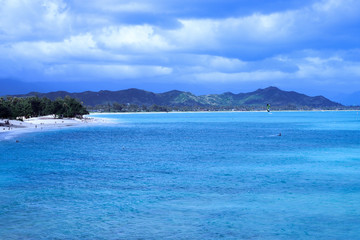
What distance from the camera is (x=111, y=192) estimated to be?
32469 mm

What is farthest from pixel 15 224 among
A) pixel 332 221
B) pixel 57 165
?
pixel 57 165

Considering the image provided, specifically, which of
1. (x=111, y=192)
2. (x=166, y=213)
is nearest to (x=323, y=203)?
(x=166, y=213)

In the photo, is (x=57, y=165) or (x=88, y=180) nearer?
(x=88, y=180)

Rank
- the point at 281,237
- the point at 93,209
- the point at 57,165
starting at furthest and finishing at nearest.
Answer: the point at 57,165 < the point at 93,209 < the point at 281,237

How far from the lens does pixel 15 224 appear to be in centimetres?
2292

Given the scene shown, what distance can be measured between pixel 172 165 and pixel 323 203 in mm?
23955

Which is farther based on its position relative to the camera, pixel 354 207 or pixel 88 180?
pixel 88 180

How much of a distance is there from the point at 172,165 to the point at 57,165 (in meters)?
14.8

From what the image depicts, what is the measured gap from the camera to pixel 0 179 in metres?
38.2

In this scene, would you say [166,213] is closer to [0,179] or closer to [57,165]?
[0,179]

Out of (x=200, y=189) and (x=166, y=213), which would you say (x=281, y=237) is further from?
(x=200, y=189)

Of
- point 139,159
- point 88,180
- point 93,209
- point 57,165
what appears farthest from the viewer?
point 139,159

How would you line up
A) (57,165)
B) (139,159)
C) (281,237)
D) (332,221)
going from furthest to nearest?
1. (139,159)
2. (57,165)
3. (332,221)
4. (281,237)

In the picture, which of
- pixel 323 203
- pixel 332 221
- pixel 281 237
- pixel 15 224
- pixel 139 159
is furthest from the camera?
pixel 139 159
